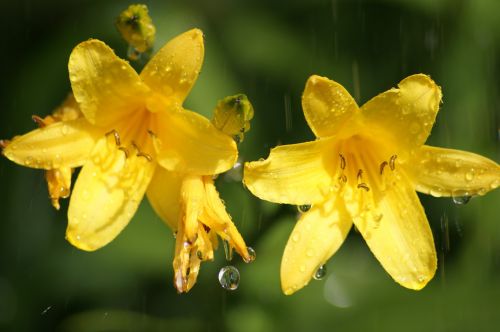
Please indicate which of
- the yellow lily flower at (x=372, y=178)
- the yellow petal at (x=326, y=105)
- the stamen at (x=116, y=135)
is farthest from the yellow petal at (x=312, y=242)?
the stamen at (x=116, y=135)

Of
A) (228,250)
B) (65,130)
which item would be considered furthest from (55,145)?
(228,250)

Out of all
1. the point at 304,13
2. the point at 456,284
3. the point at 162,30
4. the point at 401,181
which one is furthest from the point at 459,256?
the point at 162,30

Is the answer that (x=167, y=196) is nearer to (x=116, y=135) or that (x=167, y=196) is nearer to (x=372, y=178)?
(x=116, y=135)

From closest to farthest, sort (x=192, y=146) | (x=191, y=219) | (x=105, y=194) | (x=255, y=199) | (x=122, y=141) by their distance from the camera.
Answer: (x=191, y=219)
(x=192, y=146)
(x=105, y=194)
(x=122, y=141)
(x=255, y=199)

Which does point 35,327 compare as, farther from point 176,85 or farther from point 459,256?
point 459,256

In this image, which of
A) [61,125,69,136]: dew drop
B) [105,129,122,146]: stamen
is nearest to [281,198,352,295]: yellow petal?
[105,129,122,146]: stamen

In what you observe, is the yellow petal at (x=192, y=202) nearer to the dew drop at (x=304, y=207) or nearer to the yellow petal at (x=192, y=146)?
the yellow petal at (x=192, y=146)
